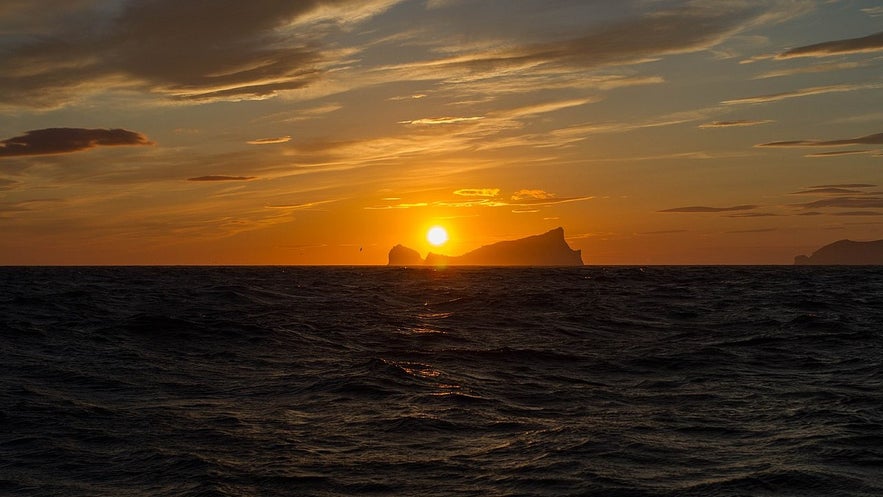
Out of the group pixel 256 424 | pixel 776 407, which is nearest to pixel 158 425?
pixel 256 424

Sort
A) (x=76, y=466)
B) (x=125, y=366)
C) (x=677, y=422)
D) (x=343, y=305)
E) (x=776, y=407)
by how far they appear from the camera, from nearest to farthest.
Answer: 1. (x=76, y=466)
2. (x=677, y=422)
3. (x=776, y=407)
4. (x=125, y=366)
5. (x=343, y=305)

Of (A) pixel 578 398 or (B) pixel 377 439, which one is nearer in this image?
(B) pixel 377 439

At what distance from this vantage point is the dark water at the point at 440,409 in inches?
456

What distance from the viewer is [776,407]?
16.4 metres

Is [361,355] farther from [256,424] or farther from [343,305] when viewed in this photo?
[343,305]

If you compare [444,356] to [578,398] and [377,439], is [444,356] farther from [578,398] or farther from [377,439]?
[377,439]

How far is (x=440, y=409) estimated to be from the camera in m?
16.7

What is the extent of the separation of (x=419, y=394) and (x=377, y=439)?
4.39m

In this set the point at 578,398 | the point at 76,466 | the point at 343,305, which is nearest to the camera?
the point at 76,466

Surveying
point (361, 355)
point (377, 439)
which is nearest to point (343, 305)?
point (361, 355)

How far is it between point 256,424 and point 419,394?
4.56m

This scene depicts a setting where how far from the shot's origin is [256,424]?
15.4 metres

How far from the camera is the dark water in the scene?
11.6 m

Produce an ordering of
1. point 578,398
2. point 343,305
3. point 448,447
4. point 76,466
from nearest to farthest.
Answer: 1. point 76,466
2. point 448,447
3. point 578,398
4. point 343,305
